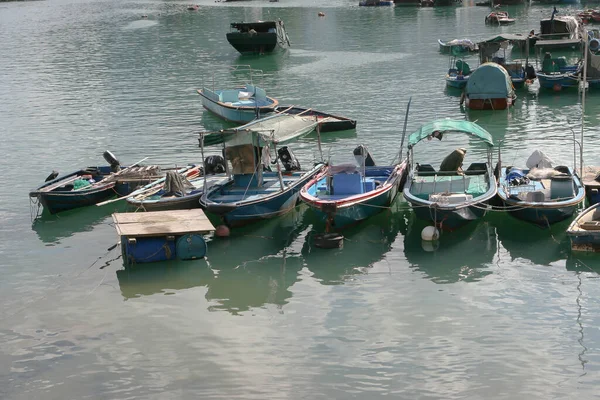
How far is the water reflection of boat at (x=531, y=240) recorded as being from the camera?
2358cm

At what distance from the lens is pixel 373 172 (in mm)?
28328

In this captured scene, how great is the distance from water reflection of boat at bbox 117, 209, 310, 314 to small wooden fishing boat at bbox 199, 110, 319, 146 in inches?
127

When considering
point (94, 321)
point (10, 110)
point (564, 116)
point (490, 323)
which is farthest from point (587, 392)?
point (10, 110)

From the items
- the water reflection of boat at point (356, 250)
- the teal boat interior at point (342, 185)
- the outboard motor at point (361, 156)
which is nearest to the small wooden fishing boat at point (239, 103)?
the outboard motor at point (361, 156)

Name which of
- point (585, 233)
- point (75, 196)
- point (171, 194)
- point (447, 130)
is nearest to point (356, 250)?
point (447, 130)

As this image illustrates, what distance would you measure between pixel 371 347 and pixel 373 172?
34.0ft

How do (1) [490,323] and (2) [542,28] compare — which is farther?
(2) [542,28]

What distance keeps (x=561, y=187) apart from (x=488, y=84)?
17526 mm

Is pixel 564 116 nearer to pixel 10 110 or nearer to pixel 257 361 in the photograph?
pixel 257 361

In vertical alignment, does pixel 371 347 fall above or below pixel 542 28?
below

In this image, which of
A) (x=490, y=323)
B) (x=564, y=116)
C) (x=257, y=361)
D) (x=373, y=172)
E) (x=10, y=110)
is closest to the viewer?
(x=257, y=361)

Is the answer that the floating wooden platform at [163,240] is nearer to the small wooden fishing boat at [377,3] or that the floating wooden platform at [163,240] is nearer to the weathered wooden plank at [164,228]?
the weathered wooden plank at [164,228]

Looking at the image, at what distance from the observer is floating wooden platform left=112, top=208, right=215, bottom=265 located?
2338cm

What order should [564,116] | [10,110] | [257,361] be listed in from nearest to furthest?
[257,361], [564,116], [10,110]
